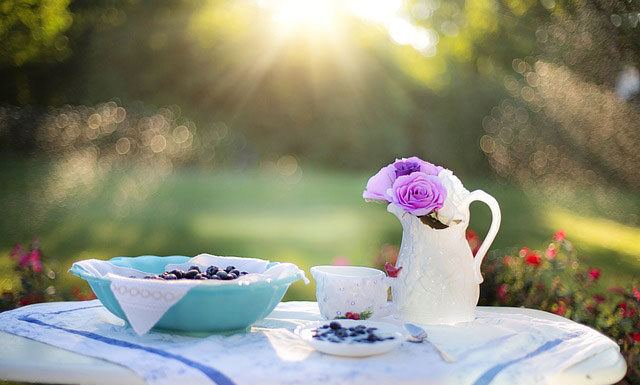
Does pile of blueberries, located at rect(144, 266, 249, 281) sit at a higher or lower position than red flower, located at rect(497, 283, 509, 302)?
higher

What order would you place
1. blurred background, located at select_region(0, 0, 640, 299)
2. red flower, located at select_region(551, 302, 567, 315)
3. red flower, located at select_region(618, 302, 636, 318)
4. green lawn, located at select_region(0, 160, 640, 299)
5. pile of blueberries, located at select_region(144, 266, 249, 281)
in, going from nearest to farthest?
pile of blueberries, located at select_region(144, 266, 249, 281) → red flower, located at select_region(618, 302, 636, 318) → red flower, located at select_region(551, 302, 567, 315) → green lawn, located at select_region(0, 160, 640, 299) → blurred background, located at select_region(0, 0, 640, 299)

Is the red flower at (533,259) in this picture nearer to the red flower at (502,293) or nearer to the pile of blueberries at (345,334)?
the red flower at (502,293)

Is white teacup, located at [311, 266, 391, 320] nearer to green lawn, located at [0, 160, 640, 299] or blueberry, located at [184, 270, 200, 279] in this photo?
blueberry, located at [184, 270, 200, 279]

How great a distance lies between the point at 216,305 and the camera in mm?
1219

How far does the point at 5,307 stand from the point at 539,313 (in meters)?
2.01

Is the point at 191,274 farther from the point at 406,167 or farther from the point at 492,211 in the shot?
the point at 492,211

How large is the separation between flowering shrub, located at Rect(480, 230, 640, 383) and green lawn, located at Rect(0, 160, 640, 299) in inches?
99.8

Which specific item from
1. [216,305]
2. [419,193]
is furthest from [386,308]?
[216,305]

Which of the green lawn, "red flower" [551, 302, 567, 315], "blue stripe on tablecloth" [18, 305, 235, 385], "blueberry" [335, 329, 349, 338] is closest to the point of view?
"blue stripe on tablecloth" [18, 305, 235, 385]

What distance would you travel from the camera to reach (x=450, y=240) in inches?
54.2

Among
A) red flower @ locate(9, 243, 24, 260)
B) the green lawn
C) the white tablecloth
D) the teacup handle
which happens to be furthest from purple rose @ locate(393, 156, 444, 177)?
the green lawn

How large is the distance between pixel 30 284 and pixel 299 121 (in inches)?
278

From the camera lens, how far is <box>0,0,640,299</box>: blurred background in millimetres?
6551

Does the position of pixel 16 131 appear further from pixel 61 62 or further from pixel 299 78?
pixel 299 78
